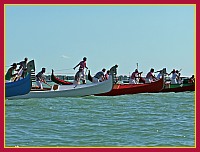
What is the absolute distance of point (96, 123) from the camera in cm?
984

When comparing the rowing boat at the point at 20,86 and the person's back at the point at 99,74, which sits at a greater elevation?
the person's back at the point at 99,74

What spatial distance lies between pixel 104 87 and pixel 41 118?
18.8 ft

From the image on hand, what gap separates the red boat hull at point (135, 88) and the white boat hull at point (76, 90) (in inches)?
15.2

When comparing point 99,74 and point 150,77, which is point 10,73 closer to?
point 99,74

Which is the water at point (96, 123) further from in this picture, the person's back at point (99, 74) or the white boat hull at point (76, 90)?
the person's back at point (99, 74)

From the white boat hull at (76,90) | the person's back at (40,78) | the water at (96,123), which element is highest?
the person's back at (40,78)

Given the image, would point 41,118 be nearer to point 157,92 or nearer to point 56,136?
point 56,136

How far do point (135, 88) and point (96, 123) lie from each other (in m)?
7.58

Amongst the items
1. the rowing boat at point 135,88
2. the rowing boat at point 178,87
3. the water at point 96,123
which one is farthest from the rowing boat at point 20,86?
the rowing boat at point 178,87

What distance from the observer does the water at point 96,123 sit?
7.63 metres

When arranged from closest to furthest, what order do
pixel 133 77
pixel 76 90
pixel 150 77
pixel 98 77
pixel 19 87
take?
pixel 19 87 < pixel 76 90 < pixel 98 77 < pixel 133 77 < pixel 150 77

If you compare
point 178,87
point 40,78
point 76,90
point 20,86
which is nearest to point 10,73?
point 20,86

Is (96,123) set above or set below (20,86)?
below

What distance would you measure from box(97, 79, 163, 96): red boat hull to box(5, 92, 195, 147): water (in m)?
1.57
